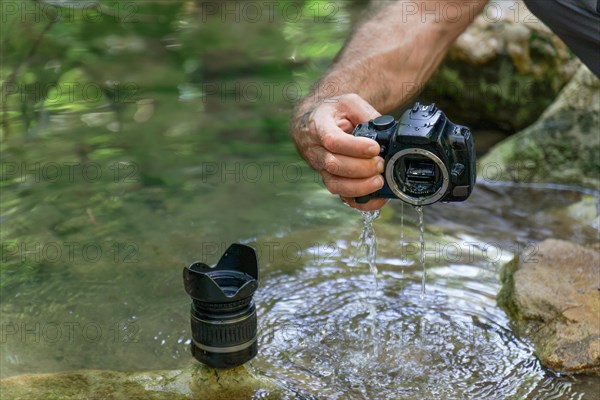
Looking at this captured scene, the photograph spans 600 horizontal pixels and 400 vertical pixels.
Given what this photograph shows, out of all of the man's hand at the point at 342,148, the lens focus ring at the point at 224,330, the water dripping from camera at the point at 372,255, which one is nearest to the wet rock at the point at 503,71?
the water dripping from camera at the point at 372,255

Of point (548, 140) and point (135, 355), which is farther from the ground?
point (548, 140)

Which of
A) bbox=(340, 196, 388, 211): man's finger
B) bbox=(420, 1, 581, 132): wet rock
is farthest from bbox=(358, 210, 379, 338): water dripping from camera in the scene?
bbox=(420, 1, 581, 132): wet rock

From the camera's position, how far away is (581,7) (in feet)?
9.02

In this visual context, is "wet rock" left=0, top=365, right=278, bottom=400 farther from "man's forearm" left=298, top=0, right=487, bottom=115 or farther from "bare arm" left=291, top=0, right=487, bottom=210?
"man's forearm" left=298, top=0, right=487, bottom=115

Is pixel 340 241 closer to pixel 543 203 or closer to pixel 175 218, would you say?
pixel 175 218

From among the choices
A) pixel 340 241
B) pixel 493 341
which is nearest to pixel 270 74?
pixel 340 241

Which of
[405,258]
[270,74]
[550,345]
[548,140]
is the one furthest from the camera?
[270,74]

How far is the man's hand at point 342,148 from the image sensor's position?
216 cm

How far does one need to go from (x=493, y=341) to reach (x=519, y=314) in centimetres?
14

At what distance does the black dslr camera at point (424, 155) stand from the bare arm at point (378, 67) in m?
0.13

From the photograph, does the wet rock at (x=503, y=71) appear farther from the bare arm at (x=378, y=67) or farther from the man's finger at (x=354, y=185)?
the man's finger at (x=354, y=185)

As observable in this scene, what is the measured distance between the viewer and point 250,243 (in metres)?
3.21

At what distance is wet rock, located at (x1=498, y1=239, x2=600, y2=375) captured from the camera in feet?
7.79

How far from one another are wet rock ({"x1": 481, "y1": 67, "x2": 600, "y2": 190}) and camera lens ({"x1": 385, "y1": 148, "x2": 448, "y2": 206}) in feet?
5.86
